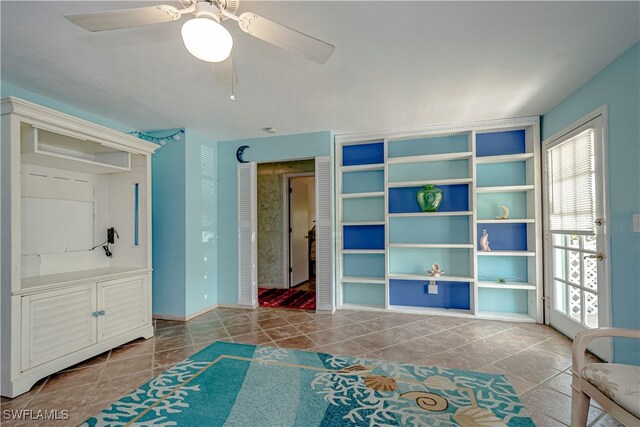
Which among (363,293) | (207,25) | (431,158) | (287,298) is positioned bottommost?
(287,298)

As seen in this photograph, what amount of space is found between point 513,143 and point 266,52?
3.22m

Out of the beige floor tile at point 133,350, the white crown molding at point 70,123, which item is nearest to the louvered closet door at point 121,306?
the beige floor tile at point 133,350

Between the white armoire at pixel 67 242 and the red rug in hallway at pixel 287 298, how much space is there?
5.74 ft

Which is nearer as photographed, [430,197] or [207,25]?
[207,25]

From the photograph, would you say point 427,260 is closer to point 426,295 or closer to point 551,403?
point 426,295

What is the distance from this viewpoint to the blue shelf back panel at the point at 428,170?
380cm

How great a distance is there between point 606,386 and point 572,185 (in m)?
2.16

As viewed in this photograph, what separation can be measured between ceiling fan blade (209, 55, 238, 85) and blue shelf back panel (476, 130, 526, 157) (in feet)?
10.4

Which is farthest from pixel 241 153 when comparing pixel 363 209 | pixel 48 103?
pixel 48 103

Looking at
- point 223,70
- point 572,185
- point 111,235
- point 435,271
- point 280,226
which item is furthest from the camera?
point 280,226

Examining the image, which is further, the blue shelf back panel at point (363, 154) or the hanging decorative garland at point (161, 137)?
the blue shelf back panel at point (363, 154)

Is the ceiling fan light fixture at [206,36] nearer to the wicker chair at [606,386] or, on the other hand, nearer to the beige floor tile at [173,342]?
the wicker chair at [606,386]

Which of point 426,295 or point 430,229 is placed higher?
point 430,229

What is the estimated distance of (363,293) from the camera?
4094 mm
